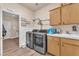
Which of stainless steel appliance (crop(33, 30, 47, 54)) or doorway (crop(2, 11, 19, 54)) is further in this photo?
stainless steel appliance (crop(33, 30, 47, 54))

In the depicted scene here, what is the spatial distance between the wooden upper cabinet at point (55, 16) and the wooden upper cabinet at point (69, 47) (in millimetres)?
381

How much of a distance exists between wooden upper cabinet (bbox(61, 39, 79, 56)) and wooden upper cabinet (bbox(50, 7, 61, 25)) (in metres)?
0.38

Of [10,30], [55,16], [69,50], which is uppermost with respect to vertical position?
[55,16]

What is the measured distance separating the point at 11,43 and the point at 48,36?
75 cm

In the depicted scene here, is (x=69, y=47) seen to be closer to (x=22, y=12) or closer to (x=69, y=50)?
(x=69, y=50)

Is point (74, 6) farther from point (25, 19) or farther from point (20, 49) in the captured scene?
point (20, 49)

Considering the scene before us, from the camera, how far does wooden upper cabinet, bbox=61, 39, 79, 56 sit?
1528mm

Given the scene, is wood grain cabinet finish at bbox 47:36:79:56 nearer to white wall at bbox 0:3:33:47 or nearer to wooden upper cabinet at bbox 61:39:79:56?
wooden upper cabinet at bbox 61:39:79:56

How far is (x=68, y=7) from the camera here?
5.85 ft

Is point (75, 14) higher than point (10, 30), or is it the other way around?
point (75, 14)

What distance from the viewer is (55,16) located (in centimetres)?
179

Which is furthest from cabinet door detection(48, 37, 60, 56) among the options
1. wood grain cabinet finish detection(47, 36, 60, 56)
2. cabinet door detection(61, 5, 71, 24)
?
cabinet door detection(61, 5, 71, 24)

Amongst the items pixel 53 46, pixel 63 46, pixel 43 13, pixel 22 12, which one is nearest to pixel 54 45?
pixel 53 46

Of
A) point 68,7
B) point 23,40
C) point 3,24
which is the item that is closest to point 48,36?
point 23,40
